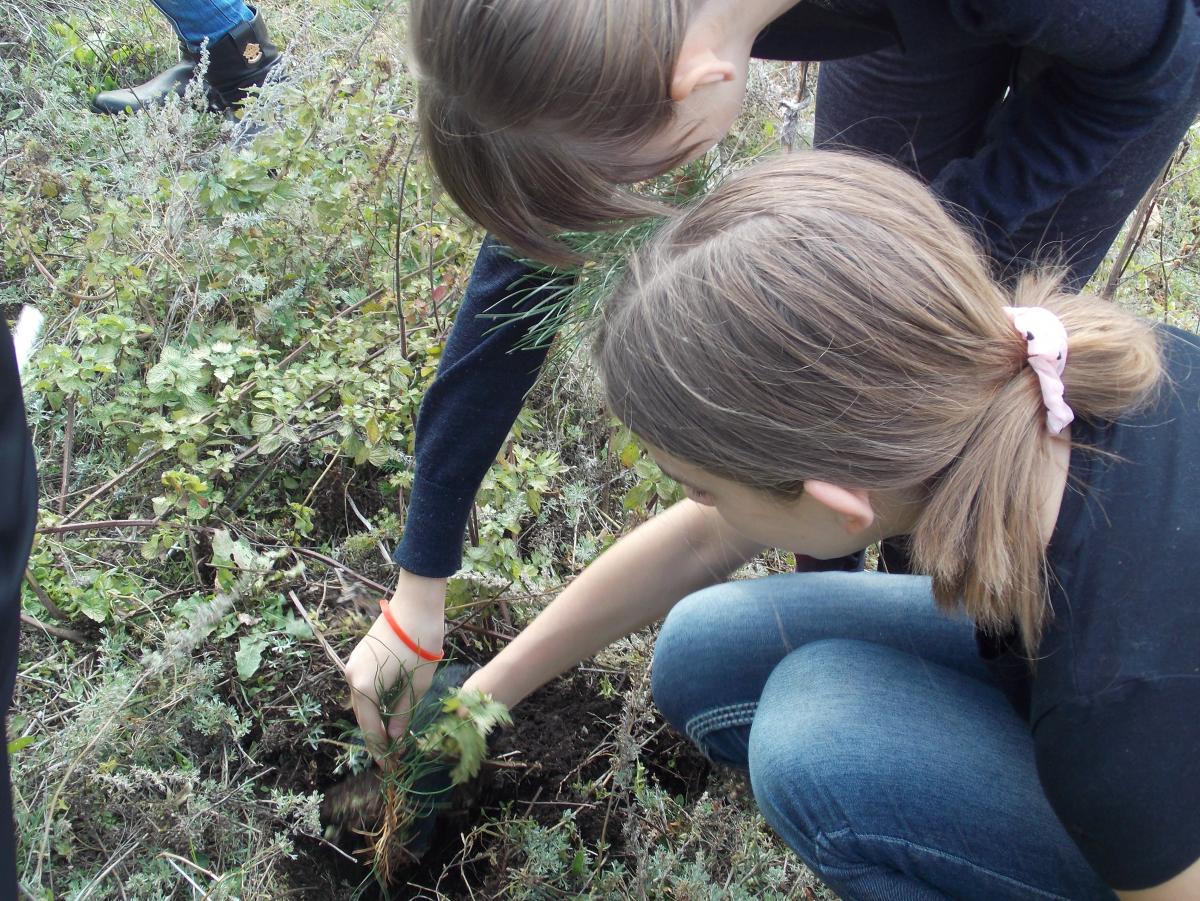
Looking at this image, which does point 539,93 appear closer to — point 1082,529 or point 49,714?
point 1082,529

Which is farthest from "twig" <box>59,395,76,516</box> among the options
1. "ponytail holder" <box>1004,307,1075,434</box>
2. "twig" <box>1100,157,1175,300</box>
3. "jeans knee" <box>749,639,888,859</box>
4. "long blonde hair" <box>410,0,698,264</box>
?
"twig" <box>1100,157,1175,300</box>

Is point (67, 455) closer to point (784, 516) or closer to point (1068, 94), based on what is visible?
point (784, 516)

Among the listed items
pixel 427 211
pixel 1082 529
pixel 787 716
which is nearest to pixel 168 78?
pixel 427 211

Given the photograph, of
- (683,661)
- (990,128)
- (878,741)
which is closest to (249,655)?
(683,661)

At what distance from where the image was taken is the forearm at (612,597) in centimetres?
163

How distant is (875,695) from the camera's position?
1484 mm

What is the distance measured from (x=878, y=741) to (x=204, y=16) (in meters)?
3.05

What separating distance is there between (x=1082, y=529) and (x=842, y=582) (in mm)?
674

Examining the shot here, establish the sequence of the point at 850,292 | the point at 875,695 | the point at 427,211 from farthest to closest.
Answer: the point at 427,211 < the point at 875,695 < the point at 850,292

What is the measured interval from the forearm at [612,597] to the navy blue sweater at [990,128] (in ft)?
0.63

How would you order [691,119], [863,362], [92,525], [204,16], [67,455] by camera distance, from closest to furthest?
1. [863,362]
2. [691,119]
3. [92,525]
4. [67,455]
5. [204,16]

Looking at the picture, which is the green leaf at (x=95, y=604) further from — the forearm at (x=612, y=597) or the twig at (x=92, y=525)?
the forearm at (x=612, y=597)

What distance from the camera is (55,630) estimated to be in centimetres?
179

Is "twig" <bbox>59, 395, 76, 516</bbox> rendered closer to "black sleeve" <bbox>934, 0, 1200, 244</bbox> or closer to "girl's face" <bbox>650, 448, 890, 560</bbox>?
"girl's face" <bbox>650, 448, 890, 560</bbox>
